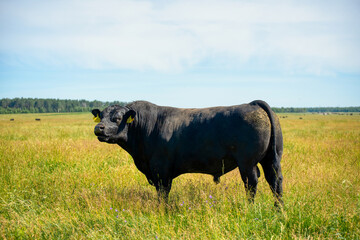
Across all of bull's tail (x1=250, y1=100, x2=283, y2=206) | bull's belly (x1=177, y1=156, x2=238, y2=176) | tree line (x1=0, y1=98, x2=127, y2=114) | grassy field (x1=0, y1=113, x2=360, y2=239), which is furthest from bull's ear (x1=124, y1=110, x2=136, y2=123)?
tree line (x1=0, y1=98, x2=127, y2=114)

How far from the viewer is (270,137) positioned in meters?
4.25

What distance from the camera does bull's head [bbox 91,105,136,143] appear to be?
451 centimetres

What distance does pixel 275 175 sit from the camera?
4.34 m

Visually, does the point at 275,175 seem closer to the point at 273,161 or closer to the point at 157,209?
the point at 273,161

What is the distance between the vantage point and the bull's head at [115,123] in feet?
14.8

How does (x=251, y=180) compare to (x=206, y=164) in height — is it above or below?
below

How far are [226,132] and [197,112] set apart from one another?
0.78m

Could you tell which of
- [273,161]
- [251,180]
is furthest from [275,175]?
[251,180]

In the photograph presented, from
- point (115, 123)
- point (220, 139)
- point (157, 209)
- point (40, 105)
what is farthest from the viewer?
point (40, 105)

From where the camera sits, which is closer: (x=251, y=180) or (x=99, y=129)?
(x=251, y=180)

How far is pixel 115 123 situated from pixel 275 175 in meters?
2.98

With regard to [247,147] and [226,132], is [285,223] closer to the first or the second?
[247,147]

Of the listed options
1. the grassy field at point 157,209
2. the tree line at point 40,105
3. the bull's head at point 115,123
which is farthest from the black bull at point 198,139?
the tree line at point 40,105

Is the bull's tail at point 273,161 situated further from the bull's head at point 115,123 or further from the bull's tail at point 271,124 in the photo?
the bull's head at point 115,123
